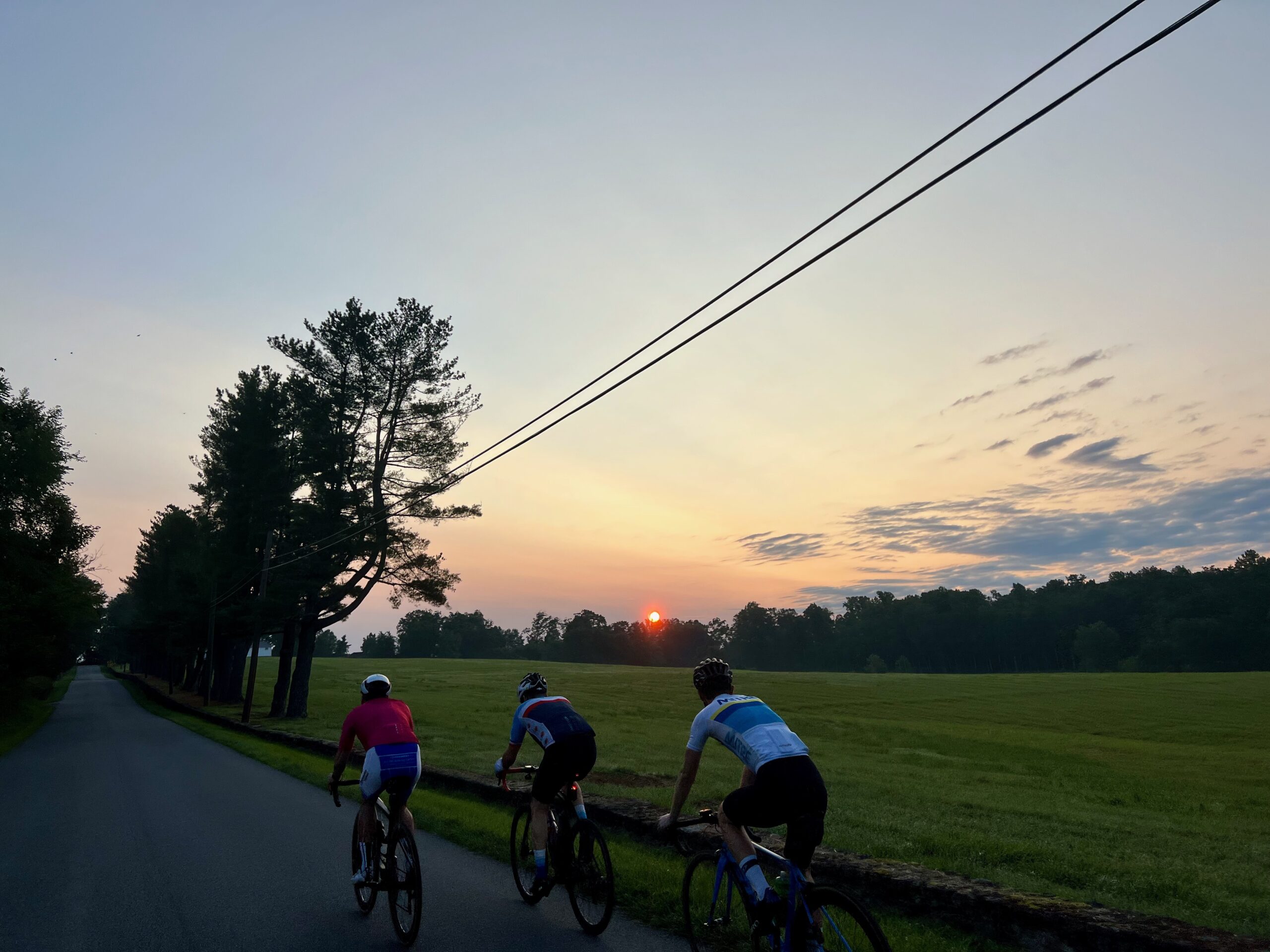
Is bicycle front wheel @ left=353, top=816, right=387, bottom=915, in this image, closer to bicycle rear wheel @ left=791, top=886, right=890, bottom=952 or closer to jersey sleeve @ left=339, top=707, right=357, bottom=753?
jersey sleeve @ left=339, top=707, right=357, bottom=753

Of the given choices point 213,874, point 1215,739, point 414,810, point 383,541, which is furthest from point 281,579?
point 1215,739

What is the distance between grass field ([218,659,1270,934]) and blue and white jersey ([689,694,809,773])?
17.2 feet

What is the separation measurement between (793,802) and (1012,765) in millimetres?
26373

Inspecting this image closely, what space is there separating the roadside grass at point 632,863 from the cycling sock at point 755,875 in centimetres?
192

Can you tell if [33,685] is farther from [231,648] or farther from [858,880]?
[858,880]

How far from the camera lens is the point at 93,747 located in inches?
995

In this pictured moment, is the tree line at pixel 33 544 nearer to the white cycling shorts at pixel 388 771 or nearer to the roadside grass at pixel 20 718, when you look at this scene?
the roadside grass at pixel 20 718

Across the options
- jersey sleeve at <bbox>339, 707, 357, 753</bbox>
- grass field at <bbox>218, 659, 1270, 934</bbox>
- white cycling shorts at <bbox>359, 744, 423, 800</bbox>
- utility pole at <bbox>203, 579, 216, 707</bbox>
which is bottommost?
grass field at <bbox>218, 659, 1270, 934</bbox>

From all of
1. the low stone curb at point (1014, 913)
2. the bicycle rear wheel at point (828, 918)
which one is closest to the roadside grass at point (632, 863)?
the low stone curb at point (1014, 913)

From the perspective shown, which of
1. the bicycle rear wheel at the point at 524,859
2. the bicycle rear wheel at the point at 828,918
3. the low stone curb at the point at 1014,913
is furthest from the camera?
the bicycle rear wheel at the point at 524,859

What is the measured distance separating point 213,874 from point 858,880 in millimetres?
6696

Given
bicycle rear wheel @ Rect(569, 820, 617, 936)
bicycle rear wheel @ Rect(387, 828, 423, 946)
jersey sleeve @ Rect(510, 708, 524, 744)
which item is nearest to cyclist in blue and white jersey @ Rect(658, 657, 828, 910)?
bicycle rear wheel @ Rect(569, 820, 617, 936)

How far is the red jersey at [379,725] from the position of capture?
23.2 feet

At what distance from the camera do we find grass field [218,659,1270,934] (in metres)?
10.1
